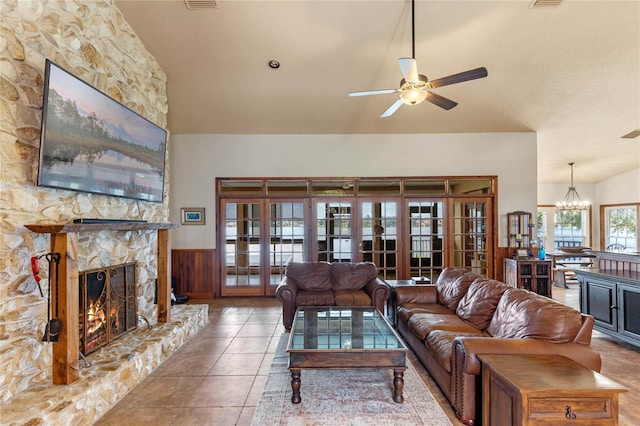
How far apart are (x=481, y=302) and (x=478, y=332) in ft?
1.19

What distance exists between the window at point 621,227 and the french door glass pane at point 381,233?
7.15m

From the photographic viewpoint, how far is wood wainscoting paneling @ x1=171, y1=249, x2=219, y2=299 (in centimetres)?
623

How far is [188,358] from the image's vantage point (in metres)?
3.49

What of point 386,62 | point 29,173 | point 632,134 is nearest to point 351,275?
point 386,62

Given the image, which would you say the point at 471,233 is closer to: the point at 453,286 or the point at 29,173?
the point at 453,286

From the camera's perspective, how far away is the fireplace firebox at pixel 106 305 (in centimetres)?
291

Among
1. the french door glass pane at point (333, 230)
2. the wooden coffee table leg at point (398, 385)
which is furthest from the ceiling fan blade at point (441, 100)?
the french door glass pane at point (333, 230)

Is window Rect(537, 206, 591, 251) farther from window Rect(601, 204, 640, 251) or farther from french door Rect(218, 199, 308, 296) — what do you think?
french door Rect(218, 199, 308, 296)

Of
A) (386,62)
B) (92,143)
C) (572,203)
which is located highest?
(386,62)

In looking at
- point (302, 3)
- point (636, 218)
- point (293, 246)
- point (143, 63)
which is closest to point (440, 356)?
point (302, 3)

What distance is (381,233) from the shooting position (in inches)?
251

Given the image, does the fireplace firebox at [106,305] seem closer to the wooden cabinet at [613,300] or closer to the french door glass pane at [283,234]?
the french door glass pane at [283,234]

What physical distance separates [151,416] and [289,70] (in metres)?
4.22

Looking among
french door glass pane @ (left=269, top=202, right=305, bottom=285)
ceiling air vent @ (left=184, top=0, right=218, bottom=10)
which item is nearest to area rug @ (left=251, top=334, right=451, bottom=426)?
french door glass pane @ (left=269, top=202, right=305, bottom=285)
